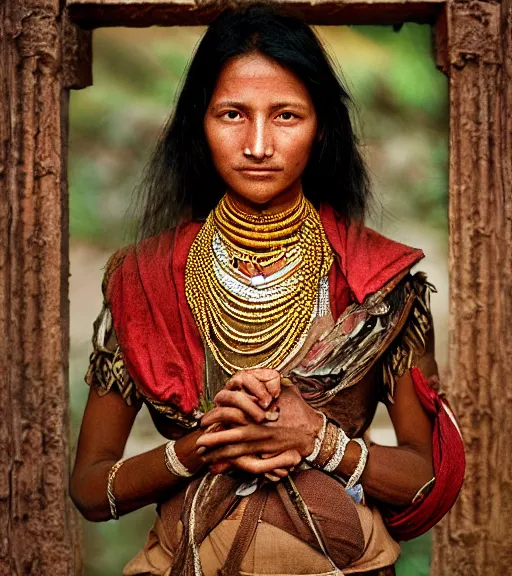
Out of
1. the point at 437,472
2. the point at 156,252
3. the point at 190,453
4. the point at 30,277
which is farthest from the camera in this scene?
the point at 30,277

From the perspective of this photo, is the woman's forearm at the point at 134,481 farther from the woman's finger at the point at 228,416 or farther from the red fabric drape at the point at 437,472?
the red fabric drape at the point at 437,472

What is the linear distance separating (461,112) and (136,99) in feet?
2.82

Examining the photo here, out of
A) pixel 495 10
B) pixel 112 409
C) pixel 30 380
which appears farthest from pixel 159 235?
pixel 495 10

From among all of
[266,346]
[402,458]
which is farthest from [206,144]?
[402,458]

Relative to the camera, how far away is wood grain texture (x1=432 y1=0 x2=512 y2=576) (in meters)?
3.27

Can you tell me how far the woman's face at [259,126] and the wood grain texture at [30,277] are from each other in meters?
0.66

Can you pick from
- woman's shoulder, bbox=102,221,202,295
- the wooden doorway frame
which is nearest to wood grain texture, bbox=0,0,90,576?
the wooden doorway frame

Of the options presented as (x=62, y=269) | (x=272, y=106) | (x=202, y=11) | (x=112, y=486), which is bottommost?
(x=112, y=486)

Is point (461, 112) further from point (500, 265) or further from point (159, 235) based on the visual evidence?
point (159, 235)

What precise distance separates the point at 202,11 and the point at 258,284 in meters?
0.85

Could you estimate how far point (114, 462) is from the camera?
2846 mm

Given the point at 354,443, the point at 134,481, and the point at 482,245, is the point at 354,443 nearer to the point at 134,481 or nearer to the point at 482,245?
the point at 134,481

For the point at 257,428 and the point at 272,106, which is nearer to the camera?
the point at 257,428

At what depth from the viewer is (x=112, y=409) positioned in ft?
9.44
